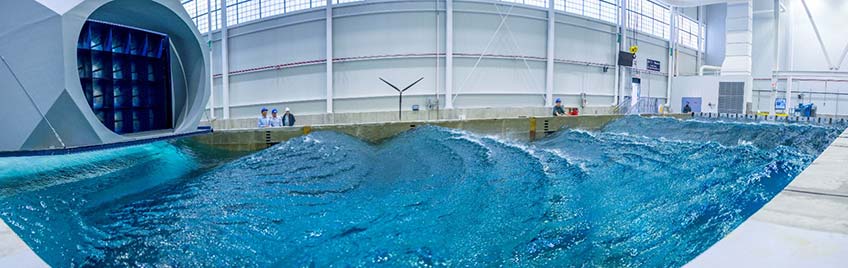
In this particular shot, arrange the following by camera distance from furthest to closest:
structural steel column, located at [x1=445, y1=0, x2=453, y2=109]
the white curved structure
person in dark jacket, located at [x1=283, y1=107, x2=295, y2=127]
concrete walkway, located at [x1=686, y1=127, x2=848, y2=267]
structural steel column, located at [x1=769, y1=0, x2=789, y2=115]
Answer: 1. structural steel column, located at [x1=769, y1=0, x2=789, y2=115]
2. structural steel column, located at [x1=445, y1=0, x2=453, y2=109]
3. person in dark jacket, located at [x1=283, y1=107, x2=295, y2=127]
4. the white curved structure
5. concrete walkway, located at [x1=686, y1=127, x2=848, y2=267]

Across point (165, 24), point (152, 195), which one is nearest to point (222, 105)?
point (165, 24)

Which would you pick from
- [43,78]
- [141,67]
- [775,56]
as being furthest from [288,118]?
[775,56]

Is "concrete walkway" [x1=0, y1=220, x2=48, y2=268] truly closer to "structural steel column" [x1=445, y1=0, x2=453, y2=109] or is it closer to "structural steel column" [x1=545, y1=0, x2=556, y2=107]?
"structural steel column" [x1=445, y1=0, x2=453, y2=109]

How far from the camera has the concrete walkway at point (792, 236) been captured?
57.4 inches

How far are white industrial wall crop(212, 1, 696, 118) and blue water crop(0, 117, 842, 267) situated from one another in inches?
268

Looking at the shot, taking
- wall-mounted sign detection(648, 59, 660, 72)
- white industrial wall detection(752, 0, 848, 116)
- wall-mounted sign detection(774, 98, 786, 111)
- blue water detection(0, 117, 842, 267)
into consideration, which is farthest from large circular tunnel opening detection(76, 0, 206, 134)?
white industrial wall detection(752, 0, 848, 116)

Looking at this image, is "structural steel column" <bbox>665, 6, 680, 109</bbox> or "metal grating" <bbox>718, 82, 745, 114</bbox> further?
"structural steel column" <bbox>665, 6, 680, 109</bbox>

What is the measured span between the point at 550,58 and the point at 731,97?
353 inches

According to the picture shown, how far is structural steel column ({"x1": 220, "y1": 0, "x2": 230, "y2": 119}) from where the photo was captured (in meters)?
16.7

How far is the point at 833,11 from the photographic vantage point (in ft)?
66.6

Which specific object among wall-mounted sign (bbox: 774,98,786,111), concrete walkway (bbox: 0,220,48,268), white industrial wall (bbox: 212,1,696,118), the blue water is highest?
white industrial wall (bbox: 212,1,696,118)

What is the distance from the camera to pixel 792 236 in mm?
1638

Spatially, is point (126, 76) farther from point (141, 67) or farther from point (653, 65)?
point (653, 65)

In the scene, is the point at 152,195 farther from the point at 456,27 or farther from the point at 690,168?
the point at 456,27
